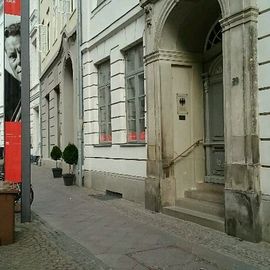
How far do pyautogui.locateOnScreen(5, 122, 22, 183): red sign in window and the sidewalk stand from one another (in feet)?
3.38

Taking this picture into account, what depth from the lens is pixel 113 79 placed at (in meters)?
13.2

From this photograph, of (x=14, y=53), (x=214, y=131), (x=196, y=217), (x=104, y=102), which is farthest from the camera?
(x=104, y=102)

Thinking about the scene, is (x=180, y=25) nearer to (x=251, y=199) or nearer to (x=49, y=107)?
(x=251, y=199)

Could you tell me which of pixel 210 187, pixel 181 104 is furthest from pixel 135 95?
pixel 210 187

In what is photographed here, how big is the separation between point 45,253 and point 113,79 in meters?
7.28

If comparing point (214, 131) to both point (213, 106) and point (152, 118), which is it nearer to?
point (213, 106)

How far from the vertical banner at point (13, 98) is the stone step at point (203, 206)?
340cm

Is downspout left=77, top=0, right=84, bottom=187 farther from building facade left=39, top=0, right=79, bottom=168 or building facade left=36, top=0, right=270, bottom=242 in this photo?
building facade left=39, top=0, right=79, bottom=168

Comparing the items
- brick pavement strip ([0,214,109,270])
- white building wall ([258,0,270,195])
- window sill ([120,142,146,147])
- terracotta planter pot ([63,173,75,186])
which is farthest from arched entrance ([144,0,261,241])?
terracotta planter pot ([63,173,75,186])

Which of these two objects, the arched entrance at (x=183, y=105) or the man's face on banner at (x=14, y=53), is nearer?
the man's face on banner at (x=14, y=53)

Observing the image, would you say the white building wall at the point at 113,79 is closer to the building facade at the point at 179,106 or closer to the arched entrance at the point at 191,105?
the building facade at the point at 179,106

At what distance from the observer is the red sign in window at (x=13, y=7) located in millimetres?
9453

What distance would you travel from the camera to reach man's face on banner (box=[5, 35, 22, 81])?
9500 mm

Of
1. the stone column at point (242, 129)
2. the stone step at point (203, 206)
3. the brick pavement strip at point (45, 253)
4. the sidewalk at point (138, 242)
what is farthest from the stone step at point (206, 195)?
the brick pavement strip at point (45, 253)
